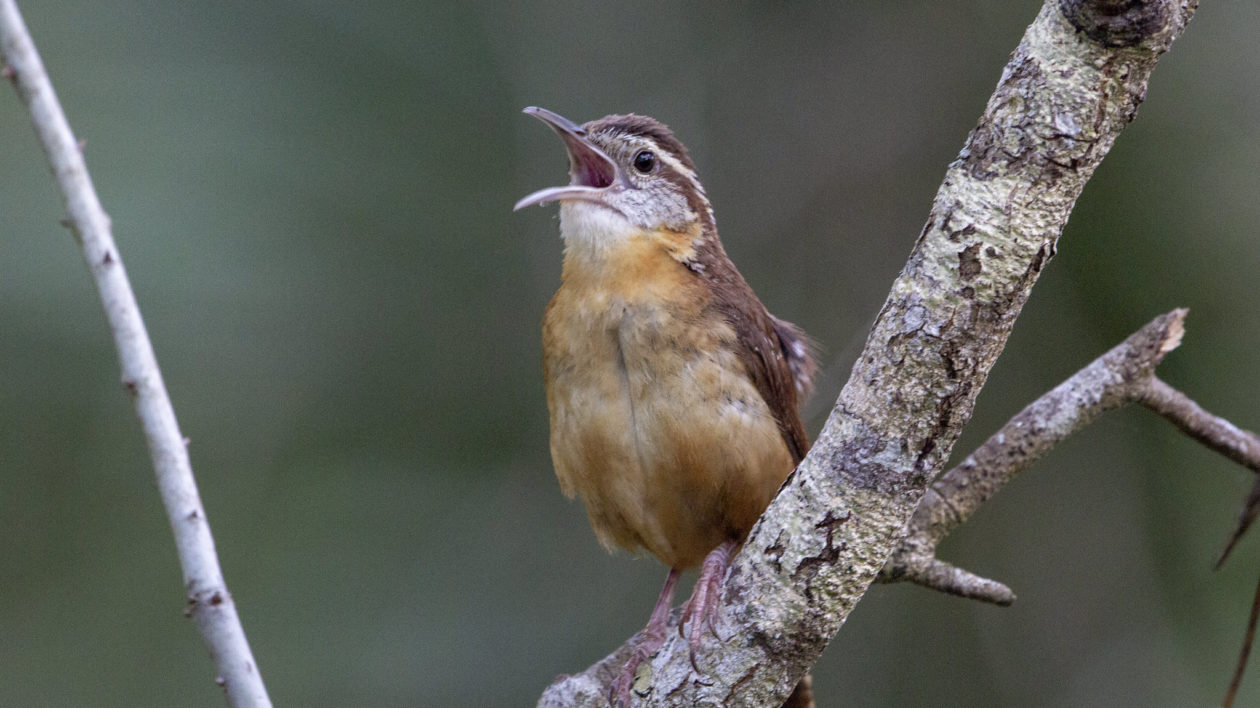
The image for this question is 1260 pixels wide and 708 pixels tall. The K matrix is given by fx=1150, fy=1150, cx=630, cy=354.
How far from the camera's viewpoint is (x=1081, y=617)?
596 cm

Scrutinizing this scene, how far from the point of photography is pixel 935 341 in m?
2.12

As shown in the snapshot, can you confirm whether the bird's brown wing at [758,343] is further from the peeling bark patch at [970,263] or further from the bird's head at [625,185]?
the peeling bark patch at [970,263]

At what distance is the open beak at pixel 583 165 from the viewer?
360 cm

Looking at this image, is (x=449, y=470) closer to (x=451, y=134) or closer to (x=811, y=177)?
(x=451, y=134)

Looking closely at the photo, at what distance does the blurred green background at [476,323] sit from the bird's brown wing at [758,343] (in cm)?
267

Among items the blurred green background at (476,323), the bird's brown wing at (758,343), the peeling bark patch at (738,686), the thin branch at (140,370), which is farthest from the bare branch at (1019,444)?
the blurred green background at (476,323)

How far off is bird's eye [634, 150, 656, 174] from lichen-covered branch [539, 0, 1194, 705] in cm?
170

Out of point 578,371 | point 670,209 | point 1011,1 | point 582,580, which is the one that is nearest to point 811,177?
point 1011,1

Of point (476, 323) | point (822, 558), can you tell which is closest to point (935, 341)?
point (822, 558)

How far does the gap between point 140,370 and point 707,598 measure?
1478 millimetres

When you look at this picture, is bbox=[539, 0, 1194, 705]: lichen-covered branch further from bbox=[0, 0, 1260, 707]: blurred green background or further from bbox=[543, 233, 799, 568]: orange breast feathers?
bbox=[0, 0, 1260, 707]: blurred green background

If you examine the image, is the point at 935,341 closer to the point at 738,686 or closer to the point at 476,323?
the point at 738,686

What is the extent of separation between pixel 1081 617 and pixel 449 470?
134 inches

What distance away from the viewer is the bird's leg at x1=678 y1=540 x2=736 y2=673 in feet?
8.26
